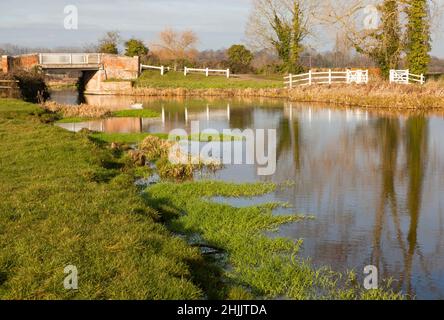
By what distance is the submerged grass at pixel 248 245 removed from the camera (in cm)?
641

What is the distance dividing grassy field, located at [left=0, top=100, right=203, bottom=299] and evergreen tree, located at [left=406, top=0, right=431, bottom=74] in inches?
1163

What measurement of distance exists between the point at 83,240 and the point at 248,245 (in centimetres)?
245

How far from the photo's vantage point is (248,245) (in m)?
7.92

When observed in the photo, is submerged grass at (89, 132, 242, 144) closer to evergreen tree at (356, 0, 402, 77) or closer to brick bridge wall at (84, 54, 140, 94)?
evergreen tree at (356, 0, 402, 77)

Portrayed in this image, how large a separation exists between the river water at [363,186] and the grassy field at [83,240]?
7.54 feet

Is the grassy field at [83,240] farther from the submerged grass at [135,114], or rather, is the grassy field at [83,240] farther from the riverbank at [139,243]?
the submerged grass at [135,114]

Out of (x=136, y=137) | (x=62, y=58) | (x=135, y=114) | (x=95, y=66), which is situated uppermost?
(x=62, y=58)

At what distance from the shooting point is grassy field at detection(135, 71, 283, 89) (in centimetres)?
4503

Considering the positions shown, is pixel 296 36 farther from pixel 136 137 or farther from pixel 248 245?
pixel 248 245

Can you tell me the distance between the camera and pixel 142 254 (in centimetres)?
632

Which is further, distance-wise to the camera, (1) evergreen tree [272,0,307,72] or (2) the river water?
(1) evergreen tree [272,0,307,72]

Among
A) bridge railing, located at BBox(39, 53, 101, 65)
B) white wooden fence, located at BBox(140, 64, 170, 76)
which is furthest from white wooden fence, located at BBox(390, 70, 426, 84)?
bridge railing, located at BBox(39, 53, 101, 65)

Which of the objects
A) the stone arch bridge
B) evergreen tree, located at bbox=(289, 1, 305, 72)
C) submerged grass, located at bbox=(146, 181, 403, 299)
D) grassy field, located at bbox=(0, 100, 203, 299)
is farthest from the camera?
evergreen tree, located at bbox=(289, 1, 305, 72)

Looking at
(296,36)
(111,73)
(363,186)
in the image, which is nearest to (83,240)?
(363,186)
